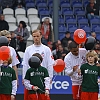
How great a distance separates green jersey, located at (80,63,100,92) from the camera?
485 inches

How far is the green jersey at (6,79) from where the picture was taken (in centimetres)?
1168

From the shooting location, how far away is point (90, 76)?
12320mm

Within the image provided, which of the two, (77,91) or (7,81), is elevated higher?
(7,81)

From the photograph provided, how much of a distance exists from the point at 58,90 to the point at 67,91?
0.25 m

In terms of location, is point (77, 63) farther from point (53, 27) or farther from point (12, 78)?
point (53, 27)

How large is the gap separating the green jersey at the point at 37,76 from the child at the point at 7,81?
327mm


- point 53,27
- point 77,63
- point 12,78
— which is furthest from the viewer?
point 53,27

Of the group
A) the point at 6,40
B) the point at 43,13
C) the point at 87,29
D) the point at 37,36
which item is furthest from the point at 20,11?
the point at 6,40

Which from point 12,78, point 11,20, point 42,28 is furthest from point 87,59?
point 11,20

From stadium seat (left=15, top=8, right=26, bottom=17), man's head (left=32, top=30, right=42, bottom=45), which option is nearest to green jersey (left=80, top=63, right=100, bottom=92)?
man's head (left=32, top=30, right=42, bottom=45)

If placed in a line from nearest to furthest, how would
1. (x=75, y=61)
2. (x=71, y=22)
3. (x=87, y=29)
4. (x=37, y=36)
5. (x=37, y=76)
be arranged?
(x=37, y=76) < (x=37, y=36) < (x=75, y=61) < (x=87, y=29) < (x=71, y=22)

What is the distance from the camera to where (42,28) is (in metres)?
18.9

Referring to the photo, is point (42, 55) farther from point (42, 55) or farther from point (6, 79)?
point (6, 79)

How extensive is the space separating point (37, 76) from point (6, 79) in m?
0.64
